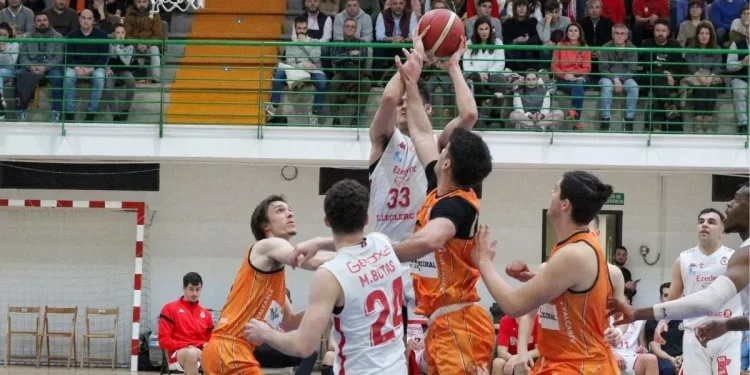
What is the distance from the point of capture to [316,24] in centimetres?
1608

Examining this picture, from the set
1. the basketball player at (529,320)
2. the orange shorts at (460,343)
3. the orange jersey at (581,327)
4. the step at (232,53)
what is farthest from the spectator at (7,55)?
the orange jersey at (581,327)

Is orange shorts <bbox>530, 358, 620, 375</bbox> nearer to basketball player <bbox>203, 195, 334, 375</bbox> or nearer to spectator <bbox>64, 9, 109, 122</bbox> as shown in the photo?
basketball player <bbox>203, 195, 334, 375</bbox>

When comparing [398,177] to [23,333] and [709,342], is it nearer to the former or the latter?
[709,342]

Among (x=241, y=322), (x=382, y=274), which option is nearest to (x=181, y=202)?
(x=241, y=322)

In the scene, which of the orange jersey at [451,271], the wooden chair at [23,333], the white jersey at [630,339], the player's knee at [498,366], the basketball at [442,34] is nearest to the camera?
the orange jersey at [451,271]

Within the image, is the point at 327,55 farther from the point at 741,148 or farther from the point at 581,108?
the point at 741,148

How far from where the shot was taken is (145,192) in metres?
16.8

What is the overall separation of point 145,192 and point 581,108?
275 inches

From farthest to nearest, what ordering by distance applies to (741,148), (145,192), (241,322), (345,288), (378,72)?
(145,192)
(378,72)
(741,148)
(241,322)
(345,288)

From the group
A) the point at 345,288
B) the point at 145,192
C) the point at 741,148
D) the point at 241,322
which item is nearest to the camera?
the point at 345,288

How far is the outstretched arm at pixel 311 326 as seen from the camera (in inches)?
190

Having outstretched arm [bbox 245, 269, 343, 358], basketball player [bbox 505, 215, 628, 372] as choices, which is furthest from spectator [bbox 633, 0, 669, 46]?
outstretched arm [bbox 245, 269, 343, 358]

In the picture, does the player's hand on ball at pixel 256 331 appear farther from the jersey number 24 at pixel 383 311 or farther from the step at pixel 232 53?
the step at pixel 232 53

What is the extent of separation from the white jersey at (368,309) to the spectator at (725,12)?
12267 mm
